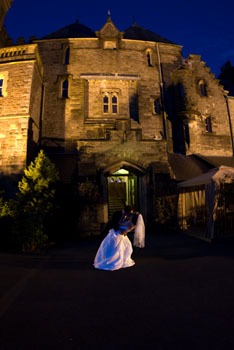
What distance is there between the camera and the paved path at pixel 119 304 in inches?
104

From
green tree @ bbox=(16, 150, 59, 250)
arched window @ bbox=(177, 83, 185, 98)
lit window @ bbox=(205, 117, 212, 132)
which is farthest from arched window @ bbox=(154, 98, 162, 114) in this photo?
green tree @ bbox=(16, 150, 59, 250)

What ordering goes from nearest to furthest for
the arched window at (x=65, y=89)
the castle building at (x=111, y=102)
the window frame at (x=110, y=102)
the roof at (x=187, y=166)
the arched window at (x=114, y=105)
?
the roof at (x=187, y=166) < the castle building at (x=111, y=102) < the window frame at (x=110, y=102) < the arched window at (x=114, y=105) < the arched window at (x=65, y=89)

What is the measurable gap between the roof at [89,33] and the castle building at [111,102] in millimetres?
112

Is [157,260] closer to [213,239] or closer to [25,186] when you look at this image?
[213,239]

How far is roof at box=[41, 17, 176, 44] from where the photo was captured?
831 inches

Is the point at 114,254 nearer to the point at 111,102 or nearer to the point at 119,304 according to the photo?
the point at 119,304

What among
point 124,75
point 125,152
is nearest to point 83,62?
point 124,75

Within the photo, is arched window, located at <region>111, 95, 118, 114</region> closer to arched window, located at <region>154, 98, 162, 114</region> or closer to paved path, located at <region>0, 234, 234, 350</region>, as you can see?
arched window, located at <region>154, 98, 162, 114</region>

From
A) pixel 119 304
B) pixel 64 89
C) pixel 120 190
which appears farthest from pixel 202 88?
pixel 119 304

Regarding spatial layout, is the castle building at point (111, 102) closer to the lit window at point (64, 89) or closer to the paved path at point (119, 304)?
the lit window at point (64, 89)

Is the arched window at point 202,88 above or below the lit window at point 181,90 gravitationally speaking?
above

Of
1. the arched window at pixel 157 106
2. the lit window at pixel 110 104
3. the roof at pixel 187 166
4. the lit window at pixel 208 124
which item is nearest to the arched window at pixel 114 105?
the lit window at pixel 110 104

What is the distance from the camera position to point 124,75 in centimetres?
1889

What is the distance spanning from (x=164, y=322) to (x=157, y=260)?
3.49 metres
